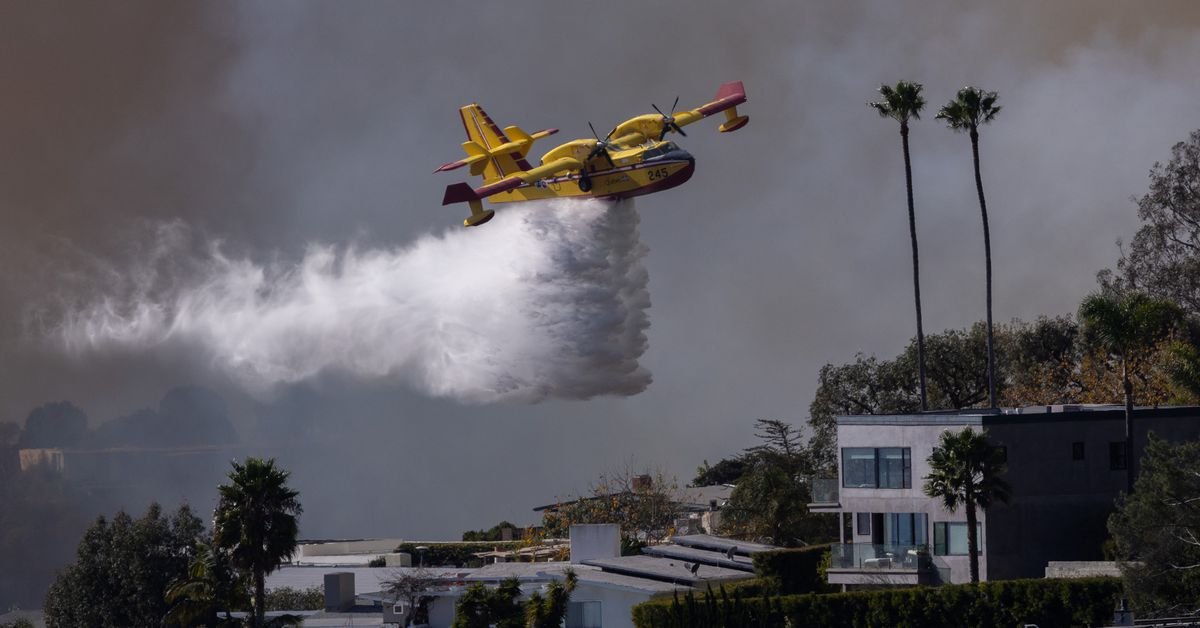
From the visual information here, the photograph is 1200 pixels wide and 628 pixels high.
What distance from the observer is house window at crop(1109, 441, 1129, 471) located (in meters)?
59.0

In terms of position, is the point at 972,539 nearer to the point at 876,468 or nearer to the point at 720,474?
the point at 876,468

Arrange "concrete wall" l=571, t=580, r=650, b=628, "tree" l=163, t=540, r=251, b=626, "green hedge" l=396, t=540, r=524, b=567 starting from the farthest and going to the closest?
"green hedge" l=396, t=540, r=524, b=567, "tree" l=163, t=540, r=251, b=626, "concrete wall" l=571, t=580, r=650, b=628

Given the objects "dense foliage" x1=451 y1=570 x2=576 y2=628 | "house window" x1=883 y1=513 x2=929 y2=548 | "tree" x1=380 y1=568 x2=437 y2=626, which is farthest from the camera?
"house window" x1=883 y1=513 x2=929 y2=548

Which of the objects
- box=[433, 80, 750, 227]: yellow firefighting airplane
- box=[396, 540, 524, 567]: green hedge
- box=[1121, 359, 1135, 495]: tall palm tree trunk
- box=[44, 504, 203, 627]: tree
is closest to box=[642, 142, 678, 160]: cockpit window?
box=[433, 80, 750, 227]: yellow firefighting airplane

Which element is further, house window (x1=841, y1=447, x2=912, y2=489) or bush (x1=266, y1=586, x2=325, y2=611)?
bush (x1=266, y1=586, x2=325, y2=611)

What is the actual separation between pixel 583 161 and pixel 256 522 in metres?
21.3

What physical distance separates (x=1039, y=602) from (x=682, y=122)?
2984 centimetres

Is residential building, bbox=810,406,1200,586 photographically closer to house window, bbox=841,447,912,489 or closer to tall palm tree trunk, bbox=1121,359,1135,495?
house window, bbox=841,447,912,489

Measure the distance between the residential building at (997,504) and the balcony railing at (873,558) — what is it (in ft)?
0.11

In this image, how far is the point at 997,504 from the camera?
5684 cm

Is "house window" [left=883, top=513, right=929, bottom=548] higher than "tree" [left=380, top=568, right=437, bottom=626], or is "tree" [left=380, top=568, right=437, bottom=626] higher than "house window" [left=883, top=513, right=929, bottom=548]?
"house window" [left=883, top=513, right=929, bottom=548]

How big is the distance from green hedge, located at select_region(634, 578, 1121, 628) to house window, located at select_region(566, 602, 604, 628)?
285cm

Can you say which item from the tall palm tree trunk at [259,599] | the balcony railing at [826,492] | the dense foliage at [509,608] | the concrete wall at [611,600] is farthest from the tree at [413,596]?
the balcony railing at [826,492]

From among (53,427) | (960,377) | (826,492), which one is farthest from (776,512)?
(53,427)
